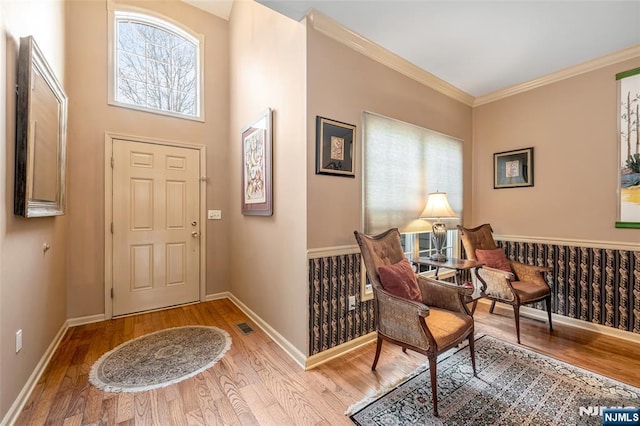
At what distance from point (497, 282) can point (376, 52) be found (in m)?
2.57

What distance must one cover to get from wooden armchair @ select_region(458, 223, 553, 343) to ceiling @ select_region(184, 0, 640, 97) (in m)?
1.86

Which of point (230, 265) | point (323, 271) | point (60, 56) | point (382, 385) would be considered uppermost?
point (60, 56)

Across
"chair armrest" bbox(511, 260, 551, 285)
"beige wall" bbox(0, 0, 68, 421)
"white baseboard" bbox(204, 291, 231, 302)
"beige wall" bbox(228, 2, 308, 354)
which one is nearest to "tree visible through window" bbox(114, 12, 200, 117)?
"beige wall" bbox(228, 2, 308, 354)

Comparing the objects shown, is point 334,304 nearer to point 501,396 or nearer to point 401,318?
point 401,318

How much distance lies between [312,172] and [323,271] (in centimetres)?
82

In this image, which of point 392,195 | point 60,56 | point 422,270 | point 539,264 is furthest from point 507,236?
point 60,56

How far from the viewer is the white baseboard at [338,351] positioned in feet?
6.93

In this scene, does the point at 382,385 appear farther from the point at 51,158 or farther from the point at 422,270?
the point at 51,158

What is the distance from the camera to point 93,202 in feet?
9.74

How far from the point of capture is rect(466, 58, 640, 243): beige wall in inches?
106

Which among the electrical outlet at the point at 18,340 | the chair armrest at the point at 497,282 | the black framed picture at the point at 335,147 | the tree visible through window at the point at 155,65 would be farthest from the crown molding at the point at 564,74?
the electrical outlet at the point at 18,340

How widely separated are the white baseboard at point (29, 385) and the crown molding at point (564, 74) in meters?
5.24

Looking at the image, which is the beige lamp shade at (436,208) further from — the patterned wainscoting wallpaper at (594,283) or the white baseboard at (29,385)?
the white baseboard at (29,385)

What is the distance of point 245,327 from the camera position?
2809mm
